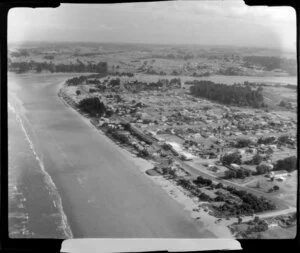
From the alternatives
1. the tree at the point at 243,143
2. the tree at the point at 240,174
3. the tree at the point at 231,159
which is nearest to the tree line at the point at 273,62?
the tree at the point at 243,143

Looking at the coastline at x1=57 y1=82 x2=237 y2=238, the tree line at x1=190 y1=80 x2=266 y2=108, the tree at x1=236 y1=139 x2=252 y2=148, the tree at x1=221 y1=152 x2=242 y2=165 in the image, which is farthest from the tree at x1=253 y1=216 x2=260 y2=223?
the tree line at x1=190 y1=80 x2=266 y2=108

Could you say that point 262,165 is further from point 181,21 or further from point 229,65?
point 181,21

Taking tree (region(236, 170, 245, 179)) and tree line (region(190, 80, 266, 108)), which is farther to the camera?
tree line (region(190, 80, 266, 108))

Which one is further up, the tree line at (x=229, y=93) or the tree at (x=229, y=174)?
the tree line at (x=229, y=93)

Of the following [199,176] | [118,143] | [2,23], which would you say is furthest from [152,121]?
[2,23]

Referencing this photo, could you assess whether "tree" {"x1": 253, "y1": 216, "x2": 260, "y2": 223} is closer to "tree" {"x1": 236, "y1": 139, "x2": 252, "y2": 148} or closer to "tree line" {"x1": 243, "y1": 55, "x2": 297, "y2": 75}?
"tree" {"x1": 236, "y1": 139, "x2": 252, "y2": 148}

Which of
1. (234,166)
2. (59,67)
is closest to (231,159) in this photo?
(234,166)

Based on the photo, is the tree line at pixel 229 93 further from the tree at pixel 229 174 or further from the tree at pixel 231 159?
the tree at pixel 229 174

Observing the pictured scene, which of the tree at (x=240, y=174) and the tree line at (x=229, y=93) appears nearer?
the tree at (x=240, y=174)
